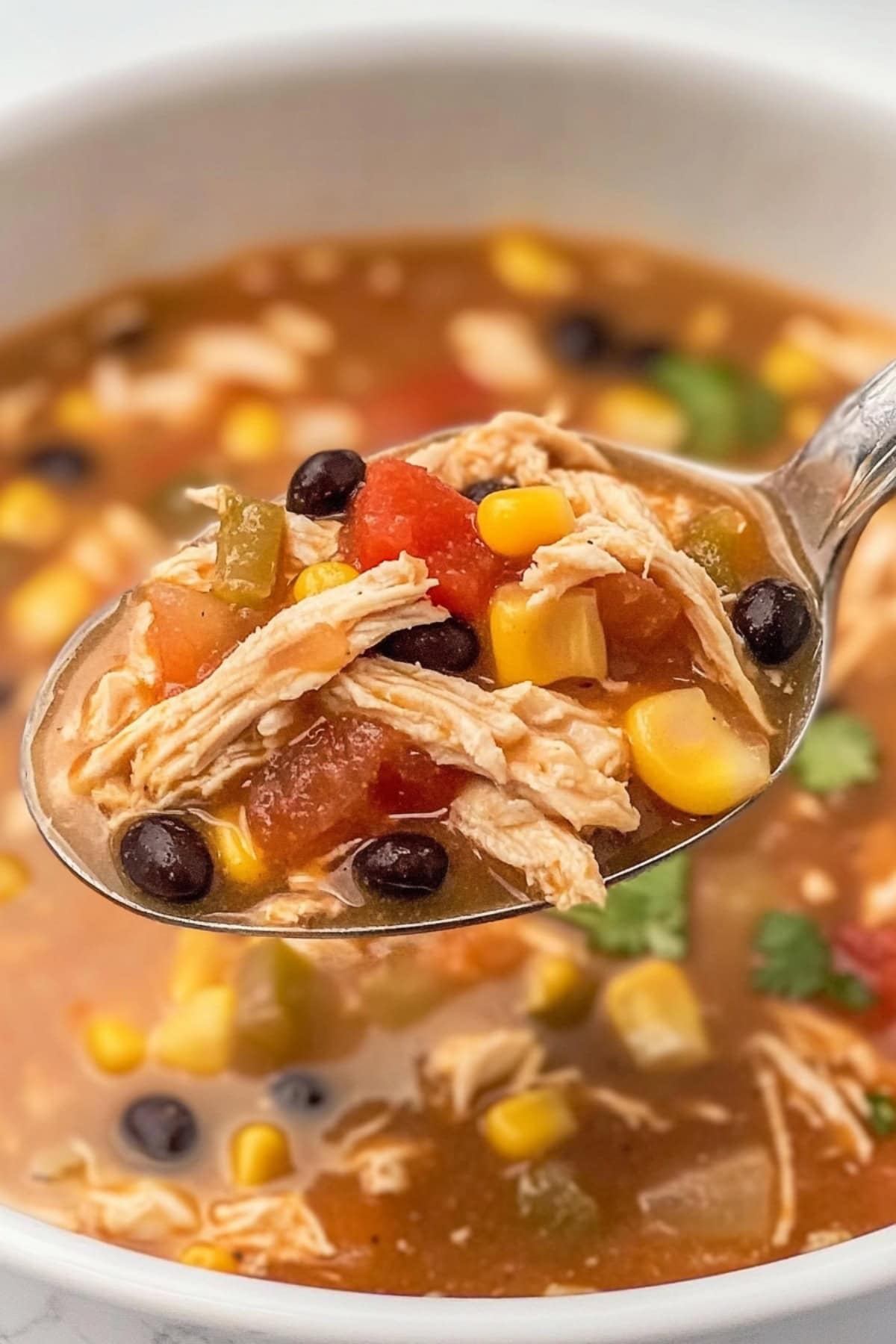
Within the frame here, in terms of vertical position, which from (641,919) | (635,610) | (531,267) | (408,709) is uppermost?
(531,267)

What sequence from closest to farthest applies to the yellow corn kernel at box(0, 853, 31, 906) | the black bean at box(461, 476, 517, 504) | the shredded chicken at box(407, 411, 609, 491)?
the black bean at box(461, 476, 517, 504)
the shredded chicken at box(407, 411, 609, 491)
the yellow corn kernel at box(0, 853, 31, 906)

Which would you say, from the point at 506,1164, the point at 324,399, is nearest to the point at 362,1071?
the point at 506,1164

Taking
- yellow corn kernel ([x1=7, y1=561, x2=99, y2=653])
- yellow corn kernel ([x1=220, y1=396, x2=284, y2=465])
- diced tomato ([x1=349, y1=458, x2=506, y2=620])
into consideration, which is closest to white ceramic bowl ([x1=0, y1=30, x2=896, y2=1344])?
yellow corn kernel ([x1=220, y1=396, x2=284, y2=465])

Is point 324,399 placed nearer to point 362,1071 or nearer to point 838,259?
point 838,259

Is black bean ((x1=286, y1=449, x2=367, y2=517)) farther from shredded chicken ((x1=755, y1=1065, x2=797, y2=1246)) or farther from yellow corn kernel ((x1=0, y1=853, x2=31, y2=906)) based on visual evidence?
shredded chicken ((x1=755, y1=1065, x2=797, y2=1246))

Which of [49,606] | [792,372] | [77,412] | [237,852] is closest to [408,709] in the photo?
[237,852]

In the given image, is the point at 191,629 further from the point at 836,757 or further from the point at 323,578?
the point at 836,757
